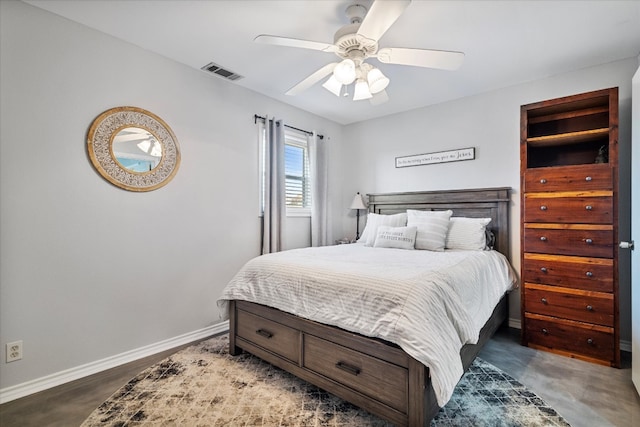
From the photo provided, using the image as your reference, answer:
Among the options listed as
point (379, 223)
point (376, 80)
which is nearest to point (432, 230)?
point (379, 223)

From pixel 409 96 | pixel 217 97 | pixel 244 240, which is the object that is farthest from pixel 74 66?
pixel 409 96

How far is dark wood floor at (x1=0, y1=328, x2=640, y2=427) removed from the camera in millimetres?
1739

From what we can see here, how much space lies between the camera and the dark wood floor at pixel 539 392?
68.5 inches

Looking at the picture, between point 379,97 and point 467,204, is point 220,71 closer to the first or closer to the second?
point 379,97

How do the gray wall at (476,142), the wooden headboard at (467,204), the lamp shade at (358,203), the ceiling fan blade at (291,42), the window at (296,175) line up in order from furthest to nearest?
the lamp shade at (358,203) < the window at (296,175) < the wooden headboard at (467,204) < the gray wall at (476,142) < the ceiling fan blade at (291,42)

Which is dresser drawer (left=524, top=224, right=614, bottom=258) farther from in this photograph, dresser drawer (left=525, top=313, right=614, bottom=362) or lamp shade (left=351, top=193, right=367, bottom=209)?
lamp shade (left=351, top=193, right=367, bottom=209)

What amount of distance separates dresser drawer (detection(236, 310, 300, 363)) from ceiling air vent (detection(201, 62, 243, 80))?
2.24 meters

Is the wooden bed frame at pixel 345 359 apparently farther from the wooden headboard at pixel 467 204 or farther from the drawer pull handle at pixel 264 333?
the wooden headboard at pixel 467 204

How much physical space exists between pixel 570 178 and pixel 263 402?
290 centimetres

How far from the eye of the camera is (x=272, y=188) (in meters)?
3.47

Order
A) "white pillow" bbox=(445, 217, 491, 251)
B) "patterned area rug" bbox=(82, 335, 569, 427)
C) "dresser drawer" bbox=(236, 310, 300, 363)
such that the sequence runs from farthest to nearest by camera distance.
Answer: "white pillow" bbox=(445, 217, 491, 251) → "dresser drawer" bbox=(236, 310, 300, 363) → "patterned area rug" bbox=(82, 335, 569, 427)

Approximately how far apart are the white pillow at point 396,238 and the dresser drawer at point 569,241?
0.98m

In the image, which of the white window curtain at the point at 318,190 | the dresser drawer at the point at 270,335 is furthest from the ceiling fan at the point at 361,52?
the white window curtain at the point at 318,190

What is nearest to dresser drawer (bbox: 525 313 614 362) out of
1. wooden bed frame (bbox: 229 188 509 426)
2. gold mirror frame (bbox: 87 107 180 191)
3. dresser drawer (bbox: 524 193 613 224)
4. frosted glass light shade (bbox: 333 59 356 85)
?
wooden bed frame (bbox: 229 188 509 426)
